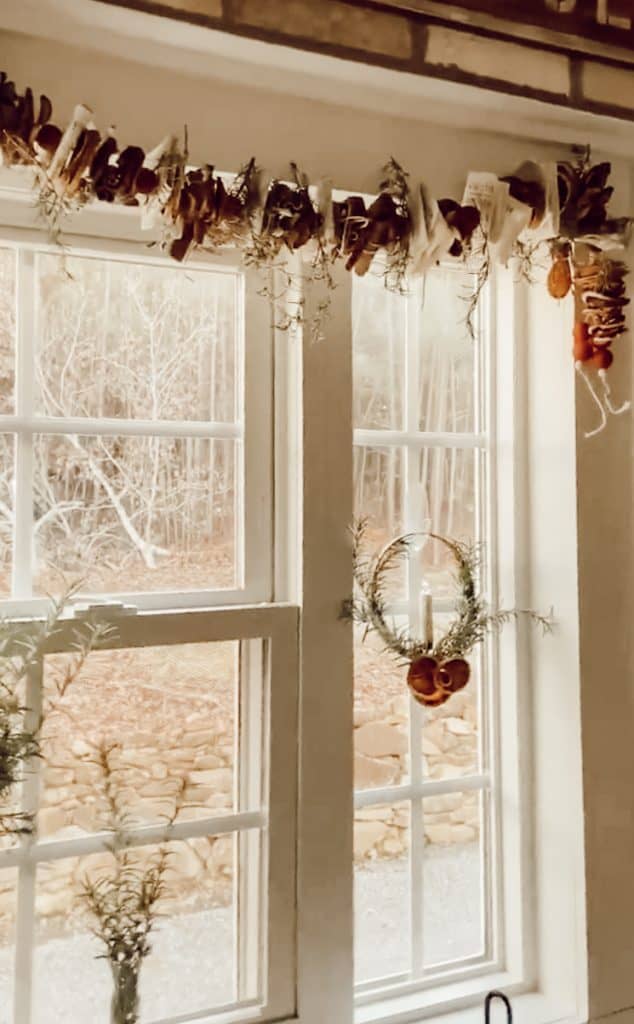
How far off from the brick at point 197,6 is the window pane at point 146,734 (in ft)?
3.11

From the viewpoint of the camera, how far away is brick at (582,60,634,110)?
156 centimetres

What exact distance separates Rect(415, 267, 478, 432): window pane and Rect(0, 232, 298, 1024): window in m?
0.33

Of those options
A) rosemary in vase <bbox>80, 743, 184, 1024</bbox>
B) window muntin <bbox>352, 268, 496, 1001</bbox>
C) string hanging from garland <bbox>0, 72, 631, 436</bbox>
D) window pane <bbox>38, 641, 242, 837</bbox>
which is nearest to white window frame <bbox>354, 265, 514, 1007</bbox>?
window muntin <bbox>352, 268, 496, 1001</bbox>

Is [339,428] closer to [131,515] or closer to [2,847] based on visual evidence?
[131,515]

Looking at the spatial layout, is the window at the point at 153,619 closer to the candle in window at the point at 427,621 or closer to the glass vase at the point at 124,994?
the glass vase at the point at 124,994

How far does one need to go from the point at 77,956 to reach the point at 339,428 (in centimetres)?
95

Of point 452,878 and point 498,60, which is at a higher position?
point 498,60

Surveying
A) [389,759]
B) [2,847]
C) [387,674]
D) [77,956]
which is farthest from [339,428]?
[77,956]

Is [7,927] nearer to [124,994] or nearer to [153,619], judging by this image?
[124,994]

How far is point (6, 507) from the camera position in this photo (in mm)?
1463

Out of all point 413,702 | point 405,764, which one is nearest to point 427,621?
point 413,702

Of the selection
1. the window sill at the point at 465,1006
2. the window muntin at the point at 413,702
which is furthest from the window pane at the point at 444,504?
the window sill at the point at 465,1006

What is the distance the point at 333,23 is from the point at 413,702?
1147 millimetres

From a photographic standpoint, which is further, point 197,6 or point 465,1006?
point 465,1006
